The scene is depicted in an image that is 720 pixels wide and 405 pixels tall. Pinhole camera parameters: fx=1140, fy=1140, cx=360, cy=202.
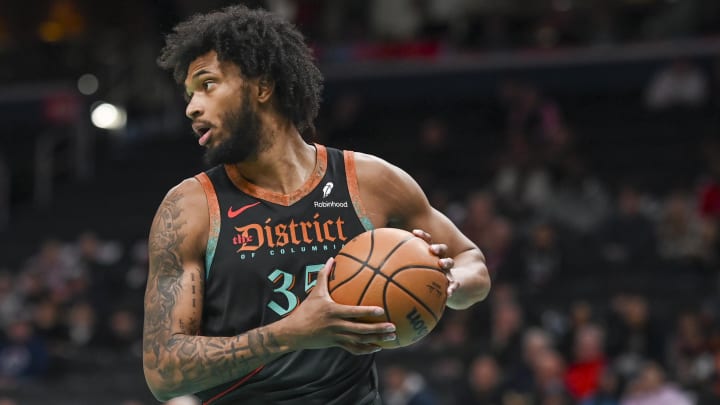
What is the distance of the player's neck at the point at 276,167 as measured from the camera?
14.6 feet

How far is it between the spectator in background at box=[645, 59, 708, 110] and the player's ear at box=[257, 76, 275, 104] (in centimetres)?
1231

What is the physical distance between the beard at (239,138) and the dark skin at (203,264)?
2cm

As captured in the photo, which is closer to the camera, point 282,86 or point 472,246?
point 282,86

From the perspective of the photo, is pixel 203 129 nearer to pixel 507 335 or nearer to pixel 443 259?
pixel 443 259

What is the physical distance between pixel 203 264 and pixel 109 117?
1824 centimetres

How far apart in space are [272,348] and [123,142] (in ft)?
61.1

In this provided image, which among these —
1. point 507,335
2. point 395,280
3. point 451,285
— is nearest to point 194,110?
point 395,280

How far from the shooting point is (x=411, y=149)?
16938 millimetres

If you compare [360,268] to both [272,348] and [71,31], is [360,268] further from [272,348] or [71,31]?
[71,31]

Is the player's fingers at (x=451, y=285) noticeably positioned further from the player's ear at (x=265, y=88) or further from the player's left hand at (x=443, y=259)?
the player's ear at (x=265, y=88)

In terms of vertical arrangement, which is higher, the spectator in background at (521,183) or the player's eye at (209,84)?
the player's eye at (209,84)

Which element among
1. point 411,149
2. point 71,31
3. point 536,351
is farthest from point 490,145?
point 71,31

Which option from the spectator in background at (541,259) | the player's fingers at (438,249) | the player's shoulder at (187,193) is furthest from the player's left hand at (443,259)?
the spectator in background at (541,259)

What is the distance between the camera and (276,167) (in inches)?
176
